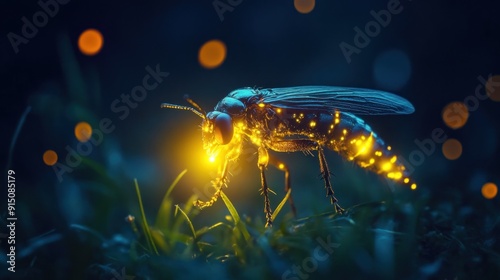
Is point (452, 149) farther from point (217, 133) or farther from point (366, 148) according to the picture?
point (217, 133)

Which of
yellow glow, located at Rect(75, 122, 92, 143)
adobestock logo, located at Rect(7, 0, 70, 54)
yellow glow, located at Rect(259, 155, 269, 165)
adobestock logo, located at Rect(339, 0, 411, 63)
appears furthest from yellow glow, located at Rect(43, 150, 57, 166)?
adobestock logo, located at Rect(339, 0, 411, 63)

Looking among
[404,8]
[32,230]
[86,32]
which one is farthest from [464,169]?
[86,32]

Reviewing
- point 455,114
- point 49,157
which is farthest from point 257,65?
point 49,157

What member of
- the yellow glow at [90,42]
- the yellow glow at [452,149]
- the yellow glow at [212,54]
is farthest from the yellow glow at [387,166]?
the yellow glow at [90,42]

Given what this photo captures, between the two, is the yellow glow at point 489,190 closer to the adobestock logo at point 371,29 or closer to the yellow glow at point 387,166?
the yellow glow at point 387,166

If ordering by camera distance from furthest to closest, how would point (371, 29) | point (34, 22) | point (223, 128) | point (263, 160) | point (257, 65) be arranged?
point (257, 65)
point (371, 29)
point (34, 22)
point (263, 160)
point (223, 128)

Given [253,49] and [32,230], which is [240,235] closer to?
[32,230]

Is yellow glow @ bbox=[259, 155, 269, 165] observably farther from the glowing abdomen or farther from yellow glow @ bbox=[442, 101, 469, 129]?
yellow glow @ bbox=[442, 101, 469, 129]
